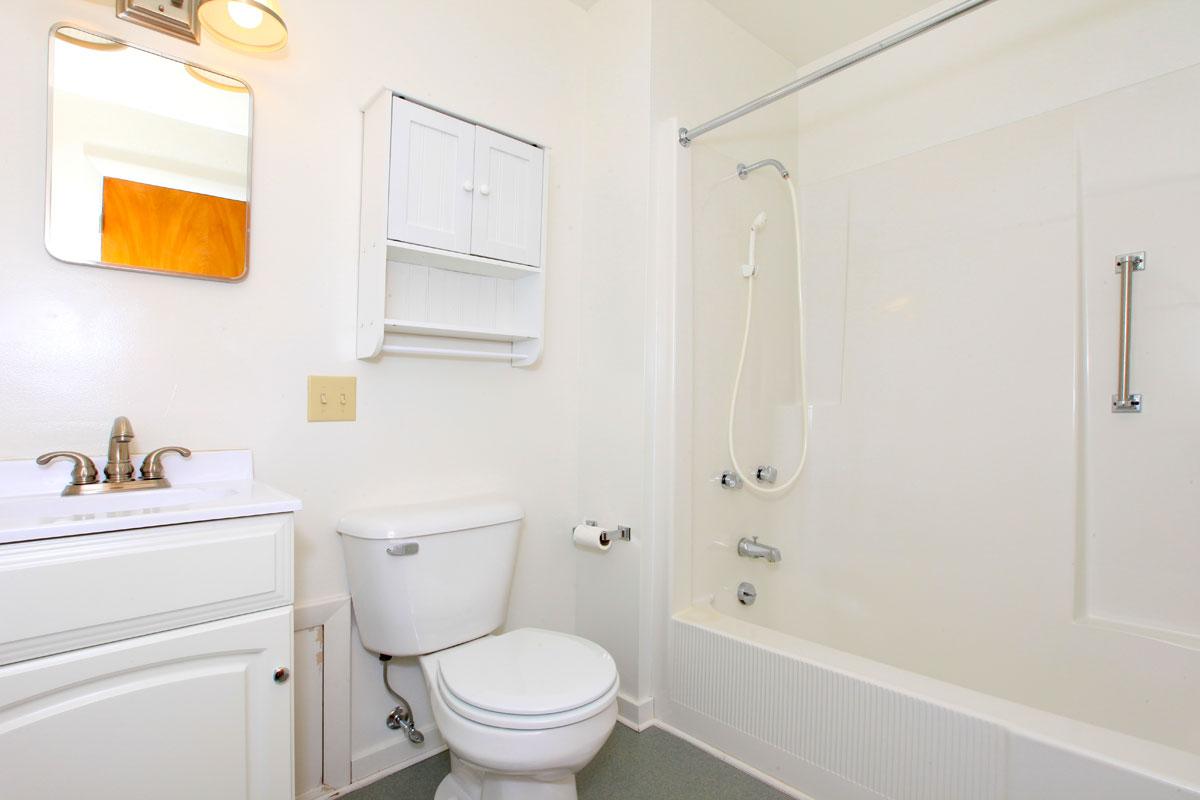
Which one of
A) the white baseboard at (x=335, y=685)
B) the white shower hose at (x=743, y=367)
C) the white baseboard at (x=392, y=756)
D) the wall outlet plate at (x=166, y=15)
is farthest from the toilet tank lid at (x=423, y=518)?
the wall outlet plate at (x=166, y=15)

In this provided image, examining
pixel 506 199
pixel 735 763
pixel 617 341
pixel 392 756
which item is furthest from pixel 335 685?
pixel 506 199

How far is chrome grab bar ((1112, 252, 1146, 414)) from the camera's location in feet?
5.13

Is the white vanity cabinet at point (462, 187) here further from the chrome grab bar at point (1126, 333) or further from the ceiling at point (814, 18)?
the chrome grab bar at point (1126, 333)

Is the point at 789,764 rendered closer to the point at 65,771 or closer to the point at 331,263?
the point at 65,771

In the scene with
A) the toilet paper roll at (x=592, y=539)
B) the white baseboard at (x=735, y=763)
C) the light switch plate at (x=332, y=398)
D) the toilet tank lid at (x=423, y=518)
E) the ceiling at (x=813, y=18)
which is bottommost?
the white baseboard at (x=735, y=763)

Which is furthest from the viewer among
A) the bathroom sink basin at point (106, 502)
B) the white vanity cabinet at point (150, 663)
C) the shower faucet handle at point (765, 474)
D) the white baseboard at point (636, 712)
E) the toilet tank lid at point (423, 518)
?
the shower faucet handle at point (765, 474)

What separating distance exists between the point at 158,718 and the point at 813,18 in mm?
2604

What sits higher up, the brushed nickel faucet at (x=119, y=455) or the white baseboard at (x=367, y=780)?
the brushed nickel faucet at (x=119, y=455)

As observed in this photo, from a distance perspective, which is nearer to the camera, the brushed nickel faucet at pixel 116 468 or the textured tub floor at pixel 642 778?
the brushed nickel faucet at pixel 116 468

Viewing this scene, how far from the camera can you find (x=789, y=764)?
1.50 m

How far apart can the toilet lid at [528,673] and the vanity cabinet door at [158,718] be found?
1.12 feet

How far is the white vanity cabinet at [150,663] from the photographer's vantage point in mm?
852

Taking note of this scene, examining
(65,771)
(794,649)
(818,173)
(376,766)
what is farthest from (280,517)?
(818,173)

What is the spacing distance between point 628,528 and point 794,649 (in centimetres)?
57
